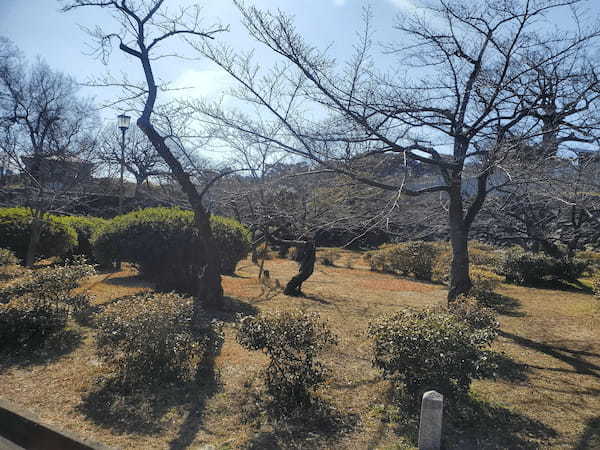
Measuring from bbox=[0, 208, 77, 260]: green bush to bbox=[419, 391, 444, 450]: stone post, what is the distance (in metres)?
11.8

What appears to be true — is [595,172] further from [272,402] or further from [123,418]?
[123,418]

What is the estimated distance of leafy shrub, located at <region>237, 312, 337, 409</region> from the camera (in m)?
4.30

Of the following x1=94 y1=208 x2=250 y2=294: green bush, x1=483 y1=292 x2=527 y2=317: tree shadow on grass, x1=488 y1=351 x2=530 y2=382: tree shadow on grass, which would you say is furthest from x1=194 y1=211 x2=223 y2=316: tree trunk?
x1=483 y1=292 x2=527 y2=317: tree shadow on grass

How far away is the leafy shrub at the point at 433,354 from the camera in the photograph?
13.6 feet

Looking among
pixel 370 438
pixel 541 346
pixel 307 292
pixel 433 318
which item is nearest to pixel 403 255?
pixel 307 292

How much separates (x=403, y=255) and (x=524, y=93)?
10.1m

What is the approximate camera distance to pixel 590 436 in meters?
4.02

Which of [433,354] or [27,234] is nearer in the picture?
[433,354]

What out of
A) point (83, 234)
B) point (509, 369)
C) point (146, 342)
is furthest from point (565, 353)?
point (83, 234)

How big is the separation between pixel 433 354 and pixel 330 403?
45.8 inches

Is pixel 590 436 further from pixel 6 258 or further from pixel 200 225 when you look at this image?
pixel 6 258

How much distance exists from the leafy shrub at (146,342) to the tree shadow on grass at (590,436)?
396 cm

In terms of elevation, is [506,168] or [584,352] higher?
[506,168]

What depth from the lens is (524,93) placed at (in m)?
7.12
